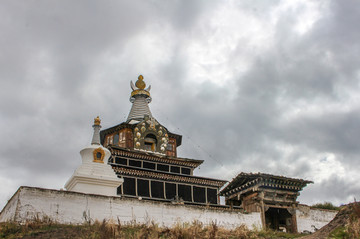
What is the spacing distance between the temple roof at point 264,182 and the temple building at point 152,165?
4.18m

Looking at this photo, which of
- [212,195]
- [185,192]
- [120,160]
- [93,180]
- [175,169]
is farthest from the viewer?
[175,169]

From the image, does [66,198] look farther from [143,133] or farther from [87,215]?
[143,133]

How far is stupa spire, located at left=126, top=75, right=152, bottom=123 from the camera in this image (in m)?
45.2

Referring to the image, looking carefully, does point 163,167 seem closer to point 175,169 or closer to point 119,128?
point 175,169

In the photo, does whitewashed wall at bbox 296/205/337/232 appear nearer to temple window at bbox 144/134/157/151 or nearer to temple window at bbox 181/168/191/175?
temple window at bbox 181/168/191/175

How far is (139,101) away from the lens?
156 feet

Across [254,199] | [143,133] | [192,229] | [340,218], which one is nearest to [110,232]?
[192,229]

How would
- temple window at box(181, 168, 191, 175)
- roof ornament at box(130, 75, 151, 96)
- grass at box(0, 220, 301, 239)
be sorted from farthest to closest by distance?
1. roof ornament at box(130, 75, 151, 96)
2. temple window at box(181, 168, 191, 175)
3. grass at box(0, 220, 301, 239)

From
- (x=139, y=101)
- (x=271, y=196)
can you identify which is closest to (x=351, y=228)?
(x=271, y=196)

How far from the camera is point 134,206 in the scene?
22.8m

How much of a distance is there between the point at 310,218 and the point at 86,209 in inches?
812

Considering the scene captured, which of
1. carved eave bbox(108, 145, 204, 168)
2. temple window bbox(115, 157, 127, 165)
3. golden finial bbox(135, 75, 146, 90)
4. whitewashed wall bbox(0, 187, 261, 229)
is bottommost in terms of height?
whitewashed wall bbox(0, 187, 261, 229)

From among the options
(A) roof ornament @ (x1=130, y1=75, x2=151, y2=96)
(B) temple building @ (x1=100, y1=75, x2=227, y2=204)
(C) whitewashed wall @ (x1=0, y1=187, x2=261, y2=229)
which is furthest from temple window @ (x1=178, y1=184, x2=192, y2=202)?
(A) roof ornament @ (x1=130, y1=75, x2=151, y2=96)

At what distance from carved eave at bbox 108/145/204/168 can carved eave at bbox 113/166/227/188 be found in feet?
7.51
